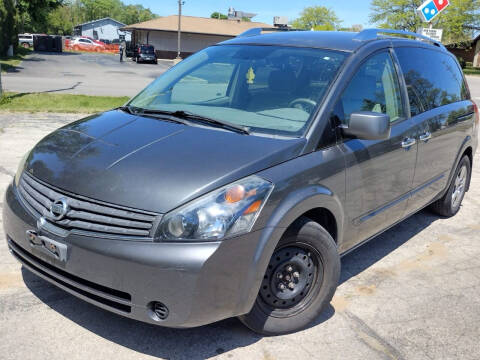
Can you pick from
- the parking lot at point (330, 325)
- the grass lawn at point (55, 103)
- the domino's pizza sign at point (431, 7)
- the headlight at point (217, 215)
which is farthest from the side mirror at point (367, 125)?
the grass lawn at point (55, 103)

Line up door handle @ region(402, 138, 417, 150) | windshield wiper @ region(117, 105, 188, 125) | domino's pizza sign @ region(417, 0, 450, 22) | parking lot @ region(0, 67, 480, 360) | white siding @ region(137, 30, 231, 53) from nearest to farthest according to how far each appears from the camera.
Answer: parking lot @ region(0, 67, 480, 360) < windshield wiper @ region(117, 105, 188, 125) < door handle @ region(402, 138, 417, 150) < domino's pizza sign @ region(417, 0, 450, 22) < white siding @ region(137, 30, 231, 53)

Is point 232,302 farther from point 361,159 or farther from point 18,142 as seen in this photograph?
point 18,142

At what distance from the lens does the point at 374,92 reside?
380 centimetres

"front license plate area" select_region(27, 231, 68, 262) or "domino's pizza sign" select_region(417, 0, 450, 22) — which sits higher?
"domino's pizza sign" select_region(417, 0, 450, 22)

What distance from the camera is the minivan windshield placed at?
3402 mm

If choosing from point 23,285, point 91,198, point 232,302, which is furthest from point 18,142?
point 232,302

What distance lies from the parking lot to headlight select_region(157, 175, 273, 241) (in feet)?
Result: 2.63

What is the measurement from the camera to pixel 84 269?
2658 millimetres

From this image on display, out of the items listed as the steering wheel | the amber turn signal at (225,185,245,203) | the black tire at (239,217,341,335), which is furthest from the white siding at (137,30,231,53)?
the amber turn signal at (225,185,245,203)

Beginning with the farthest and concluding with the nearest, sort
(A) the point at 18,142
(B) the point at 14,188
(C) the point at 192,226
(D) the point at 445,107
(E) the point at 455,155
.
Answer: (A) the point at 18,142 → (E) the point at 455,155 → (D) the point at 445,107 → (B) the point at 14,188 → (C) the point at 192,226

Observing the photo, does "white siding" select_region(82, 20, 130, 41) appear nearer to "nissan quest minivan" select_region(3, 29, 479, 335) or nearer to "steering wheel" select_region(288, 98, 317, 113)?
"nissan quest minivan" select_region(3, 29, 479, 335)

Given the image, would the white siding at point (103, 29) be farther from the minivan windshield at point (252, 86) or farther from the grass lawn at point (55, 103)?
the minivan windshield at point (252, 86)

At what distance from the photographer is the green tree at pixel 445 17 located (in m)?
57.7

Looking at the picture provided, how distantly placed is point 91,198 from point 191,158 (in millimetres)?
590
